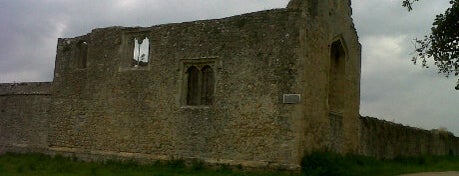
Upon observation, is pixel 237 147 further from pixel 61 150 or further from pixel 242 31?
pixel 61 150

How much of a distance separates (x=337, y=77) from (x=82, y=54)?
9.56 metres

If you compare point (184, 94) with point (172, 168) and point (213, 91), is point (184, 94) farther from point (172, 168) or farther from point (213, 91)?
point (172, 168)

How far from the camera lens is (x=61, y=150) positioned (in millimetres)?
19766

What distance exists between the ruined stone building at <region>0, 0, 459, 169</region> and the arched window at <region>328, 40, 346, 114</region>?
4 cm

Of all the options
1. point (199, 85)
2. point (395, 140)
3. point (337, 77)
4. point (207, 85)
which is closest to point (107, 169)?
point (199, 85)

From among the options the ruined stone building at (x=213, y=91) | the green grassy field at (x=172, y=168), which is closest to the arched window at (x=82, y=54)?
the ruined stone building at (x=213, y=91)

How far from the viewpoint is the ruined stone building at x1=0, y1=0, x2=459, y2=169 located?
15531mm

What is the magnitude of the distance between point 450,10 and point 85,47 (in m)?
12.8

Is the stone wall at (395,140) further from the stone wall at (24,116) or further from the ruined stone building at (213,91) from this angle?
the stone wall at (24,116)

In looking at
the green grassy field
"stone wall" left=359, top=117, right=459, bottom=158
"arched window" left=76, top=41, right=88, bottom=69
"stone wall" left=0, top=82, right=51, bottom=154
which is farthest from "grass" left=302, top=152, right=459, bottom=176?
"stone wall" left=0, top=82, right=51, bottom=154

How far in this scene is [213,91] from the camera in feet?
54.7

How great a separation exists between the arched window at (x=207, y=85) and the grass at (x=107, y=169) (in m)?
1.99

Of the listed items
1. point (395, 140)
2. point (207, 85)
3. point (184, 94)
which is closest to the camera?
point (207, 85)

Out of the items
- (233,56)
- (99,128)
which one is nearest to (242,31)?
(233,56)
